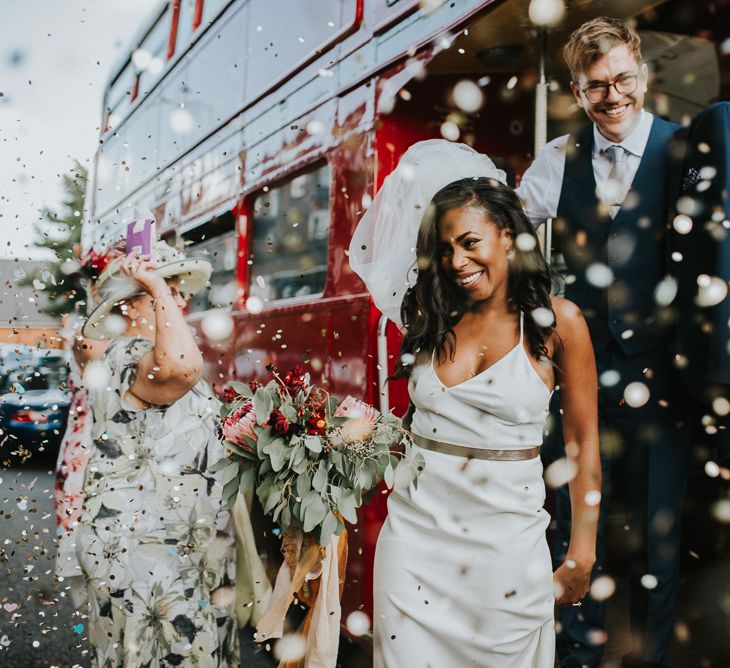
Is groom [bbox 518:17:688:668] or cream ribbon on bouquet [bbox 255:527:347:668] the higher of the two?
groom [bbox 518:17:688:668]

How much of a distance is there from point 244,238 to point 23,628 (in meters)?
2.57

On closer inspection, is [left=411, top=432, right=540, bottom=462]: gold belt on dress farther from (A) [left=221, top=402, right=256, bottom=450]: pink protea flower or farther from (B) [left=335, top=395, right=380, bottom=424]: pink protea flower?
(A) [left=221, top=402, right=256, bottom=450]: pink protea flower

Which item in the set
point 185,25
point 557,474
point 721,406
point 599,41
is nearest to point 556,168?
point 599,41

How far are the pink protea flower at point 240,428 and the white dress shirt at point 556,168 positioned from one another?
1.26 meters

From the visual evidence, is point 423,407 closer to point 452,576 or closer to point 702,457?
point 452,576

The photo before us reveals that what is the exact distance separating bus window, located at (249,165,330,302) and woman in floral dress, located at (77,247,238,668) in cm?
109

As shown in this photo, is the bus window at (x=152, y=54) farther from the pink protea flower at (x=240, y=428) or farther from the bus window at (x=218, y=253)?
the pink protea flower at (x=240, y=428)

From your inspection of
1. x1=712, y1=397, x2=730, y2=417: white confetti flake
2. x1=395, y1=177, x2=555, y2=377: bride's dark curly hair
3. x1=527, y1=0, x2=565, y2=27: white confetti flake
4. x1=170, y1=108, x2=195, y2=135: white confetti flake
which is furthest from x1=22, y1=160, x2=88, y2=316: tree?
x1=712, y1=397, x2=730, y2=417: white confetti flake

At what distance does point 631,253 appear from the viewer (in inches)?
89.7

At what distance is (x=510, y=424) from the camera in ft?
6.35

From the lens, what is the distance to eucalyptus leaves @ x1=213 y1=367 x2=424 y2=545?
1943mm

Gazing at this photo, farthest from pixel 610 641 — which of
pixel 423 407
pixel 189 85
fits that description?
pixel 189 85

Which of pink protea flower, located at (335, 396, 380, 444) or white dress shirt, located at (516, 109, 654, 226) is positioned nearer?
pink protea flower, located at (335, 396, 380, 444)

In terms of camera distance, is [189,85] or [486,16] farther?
[189,85]
